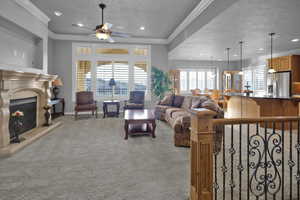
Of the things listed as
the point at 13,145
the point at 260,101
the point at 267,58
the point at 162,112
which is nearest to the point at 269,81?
the point at 267,58

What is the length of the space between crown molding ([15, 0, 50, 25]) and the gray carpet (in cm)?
324

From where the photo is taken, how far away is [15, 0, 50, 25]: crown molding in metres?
4.28

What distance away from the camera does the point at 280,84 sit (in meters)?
7.62

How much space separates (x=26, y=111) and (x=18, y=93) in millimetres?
608

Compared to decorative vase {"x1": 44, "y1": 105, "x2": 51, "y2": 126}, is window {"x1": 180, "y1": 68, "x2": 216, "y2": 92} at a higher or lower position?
higher

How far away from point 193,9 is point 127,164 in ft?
13.8

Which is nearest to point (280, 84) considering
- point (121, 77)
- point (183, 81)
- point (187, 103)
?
point (183, 81)

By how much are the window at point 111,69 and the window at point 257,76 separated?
581 centimetres

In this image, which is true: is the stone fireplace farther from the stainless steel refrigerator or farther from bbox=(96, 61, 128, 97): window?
the stainless steel refrigerator

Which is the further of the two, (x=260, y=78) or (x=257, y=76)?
(x=257, y=76)

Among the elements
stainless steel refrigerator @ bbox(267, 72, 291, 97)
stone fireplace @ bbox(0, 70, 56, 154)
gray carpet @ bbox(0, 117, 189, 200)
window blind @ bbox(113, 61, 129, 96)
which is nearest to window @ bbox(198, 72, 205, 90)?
stainless steel refrigerator @ bbox(267, 72, 291, 97)

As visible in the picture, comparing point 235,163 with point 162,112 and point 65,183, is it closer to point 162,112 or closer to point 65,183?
point 65,183

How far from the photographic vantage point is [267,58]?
8.84m

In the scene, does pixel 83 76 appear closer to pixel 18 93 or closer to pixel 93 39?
pixel 93 39
